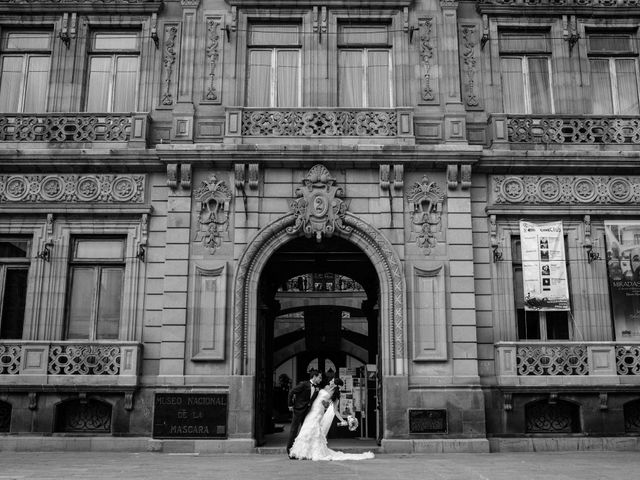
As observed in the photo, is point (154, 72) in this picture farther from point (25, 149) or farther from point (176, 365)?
point (176, 365)

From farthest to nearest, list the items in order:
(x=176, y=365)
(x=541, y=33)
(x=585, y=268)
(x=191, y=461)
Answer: (x=541, y=33)
(x=585, y=268)
(x=176, y=365)
(x=191, y=461)

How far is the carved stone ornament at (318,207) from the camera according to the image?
1798 centimetres

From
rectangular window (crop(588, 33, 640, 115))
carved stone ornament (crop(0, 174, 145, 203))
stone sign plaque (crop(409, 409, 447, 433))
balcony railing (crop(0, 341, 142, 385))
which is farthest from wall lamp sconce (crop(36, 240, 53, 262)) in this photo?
rectangular window (crop(588, 33, 640, 115))

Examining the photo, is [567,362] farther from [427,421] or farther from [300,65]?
[300,65]

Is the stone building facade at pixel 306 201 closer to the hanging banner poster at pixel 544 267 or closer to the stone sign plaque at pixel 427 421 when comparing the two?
the stone sign plaque at pixel 427 421

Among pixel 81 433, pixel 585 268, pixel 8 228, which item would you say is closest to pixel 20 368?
pixel 81 433

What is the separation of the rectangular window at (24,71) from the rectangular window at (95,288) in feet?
14.6

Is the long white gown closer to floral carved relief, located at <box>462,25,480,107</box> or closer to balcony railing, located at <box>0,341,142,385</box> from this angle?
balcony railing, located at <box>0,341,142,385</box>

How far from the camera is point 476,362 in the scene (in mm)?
17203

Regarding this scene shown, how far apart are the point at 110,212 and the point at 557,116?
40.4ft

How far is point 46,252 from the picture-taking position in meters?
18.0

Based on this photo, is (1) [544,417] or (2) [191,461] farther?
(1) [544,417]

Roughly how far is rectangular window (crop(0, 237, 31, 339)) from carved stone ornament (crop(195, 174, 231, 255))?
4.78 m

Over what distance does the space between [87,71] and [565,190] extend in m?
13.8
